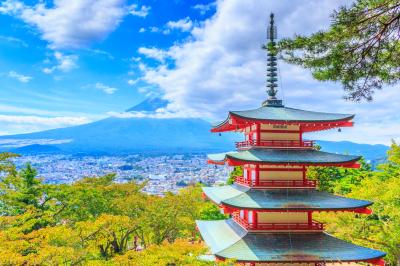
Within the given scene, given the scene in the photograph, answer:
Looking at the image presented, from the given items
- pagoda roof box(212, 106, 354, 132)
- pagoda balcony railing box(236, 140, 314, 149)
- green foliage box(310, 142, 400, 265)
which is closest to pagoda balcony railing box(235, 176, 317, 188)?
pagoda balcony railing box(236, 140, 314, 149)

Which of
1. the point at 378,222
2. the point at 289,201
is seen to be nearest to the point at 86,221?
the point at 289,201

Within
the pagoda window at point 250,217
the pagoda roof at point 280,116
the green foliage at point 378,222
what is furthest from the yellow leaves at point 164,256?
the green foliage at point 378,222

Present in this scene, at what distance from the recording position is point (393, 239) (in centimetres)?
1839

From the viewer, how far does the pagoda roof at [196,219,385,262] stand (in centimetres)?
1316

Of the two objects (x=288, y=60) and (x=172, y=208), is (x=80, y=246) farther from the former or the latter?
(x=288, y=60)

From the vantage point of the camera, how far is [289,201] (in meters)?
14.3

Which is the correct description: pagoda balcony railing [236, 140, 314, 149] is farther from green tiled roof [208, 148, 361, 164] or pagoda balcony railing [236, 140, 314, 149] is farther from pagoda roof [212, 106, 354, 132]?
pagoda roof [212, 106, 354, 132]

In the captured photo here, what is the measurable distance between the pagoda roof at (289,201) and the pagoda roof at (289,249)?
1335 mm

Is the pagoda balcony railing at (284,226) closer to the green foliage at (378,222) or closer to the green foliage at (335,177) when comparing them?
the green foliage at (378,222)

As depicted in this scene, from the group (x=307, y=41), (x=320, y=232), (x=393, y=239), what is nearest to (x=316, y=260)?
(x=320, y=232)

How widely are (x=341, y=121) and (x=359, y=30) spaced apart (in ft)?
27.8

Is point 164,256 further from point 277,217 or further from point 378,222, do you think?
point 378,222

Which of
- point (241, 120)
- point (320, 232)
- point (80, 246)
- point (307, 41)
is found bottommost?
point (80, 246)

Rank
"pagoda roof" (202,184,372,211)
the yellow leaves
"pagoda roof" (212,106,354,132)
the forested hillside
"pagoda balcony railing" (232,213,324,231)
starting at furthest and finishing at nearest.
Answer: "pagoda roof" (212,106,354,132)
the forested hillside
"pagoda balcony railing" (232,213,324,231)
"pagoda roof" (202,184,372,211)
the yellow leaves
